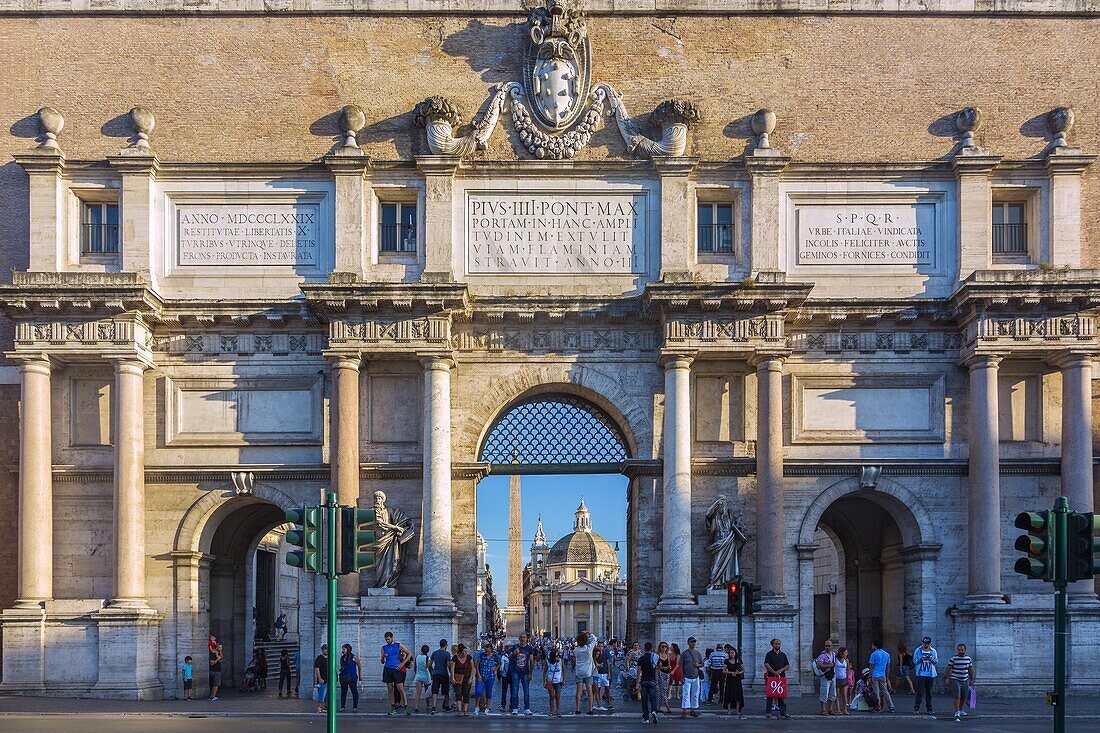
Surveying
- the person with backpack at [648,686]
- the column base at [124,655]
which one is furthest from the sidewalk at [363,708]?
the person with backpack at [648,686]

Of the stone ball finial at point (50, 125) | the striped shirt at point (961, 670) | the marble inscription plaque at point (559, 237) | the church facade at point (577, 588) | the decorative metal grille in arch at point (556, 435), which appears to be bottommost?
the church facade at point (577, 588)

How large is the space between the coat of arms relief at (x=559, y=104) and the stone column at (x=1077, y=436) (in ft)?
35.3

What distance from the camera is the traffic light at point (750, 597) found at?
99.3ft

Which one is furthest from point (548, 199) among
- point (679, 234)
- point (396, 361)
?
point (396, 361)

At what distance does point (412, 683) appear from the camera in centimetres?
3133

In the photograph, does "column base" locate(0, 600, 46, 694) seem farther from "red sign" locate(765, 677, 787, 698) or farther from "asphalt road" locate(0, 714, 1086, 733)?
"red sign" locate(765, 677, 787, 698)

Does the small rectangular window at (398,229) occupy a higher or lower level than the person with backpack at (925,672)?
higher

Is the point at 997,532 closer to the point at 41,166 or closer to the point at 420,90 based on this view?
the point at 420,90

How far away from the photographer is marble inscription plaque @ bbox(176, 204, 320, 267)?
33219 mm

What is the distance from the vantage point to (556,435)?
3428cm

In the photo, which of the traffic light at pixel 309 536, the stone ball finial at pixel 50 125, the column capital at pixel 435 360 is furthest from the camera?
the stone ball finial at pixel 50 125

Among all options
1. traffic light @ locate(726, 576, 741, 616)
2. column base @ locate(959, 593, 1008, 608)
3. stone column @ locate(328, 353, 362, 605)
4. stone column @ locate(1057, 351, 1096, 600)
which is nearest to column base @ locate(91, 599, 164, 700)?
stone column @ locate(328, 353, 362, 605)

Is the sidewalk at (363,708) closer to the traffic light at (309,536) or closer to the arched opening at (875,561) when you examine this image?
the arched opening at (875,561)

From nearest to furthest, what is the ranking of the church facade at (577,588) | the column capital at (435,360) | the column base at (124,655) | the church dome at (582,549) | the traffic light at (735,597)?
the traffic light at (735,597) < the column base at (124,655) < the column capital at (435,360) < the church facade at (577,588) < the church dome at (582,549)
